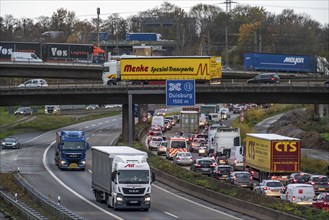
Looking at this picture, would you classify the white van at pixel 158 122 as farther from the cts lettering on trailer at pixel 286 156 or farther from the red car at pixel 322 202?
the red car at pixel 322 202

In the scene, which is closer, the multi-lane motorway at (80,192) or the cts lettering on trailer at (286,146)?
the multi-lane motorway at (80,192)

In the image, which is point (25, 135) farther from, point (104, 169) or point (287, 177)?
point (104, 169)

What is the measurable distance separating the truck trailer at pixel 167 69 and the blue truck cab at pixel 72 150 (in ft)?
69.1

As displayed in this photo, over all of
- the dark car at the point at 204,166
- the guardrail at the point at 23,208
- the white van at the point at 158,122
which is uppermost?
the guardrail at the point at 23,208

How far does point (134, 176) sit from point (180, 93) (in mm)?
29281

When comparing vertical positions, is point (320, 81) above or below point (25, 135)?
above

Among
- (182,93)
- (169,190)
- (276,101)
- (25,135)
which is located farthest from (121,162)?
(25,135)

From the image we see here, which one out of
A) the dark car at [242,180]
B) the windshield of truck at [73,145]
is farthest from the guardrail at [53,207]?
the windshield of truck at [73,145]

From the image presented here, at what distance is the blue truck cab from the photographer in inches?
2655

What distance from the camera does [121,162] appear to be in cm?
4378

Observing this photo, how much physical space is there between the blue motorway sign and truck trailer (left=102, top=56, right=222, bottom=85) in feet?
46.2

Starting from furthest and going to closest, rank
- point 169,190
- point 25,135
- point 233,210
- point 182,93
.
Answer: point 25,135 < point 182,93 < point 169,190 < point 233,210

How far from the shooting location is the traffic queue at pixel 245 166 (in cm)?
4603

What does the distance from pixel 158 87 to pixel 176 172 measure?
27.2 m
